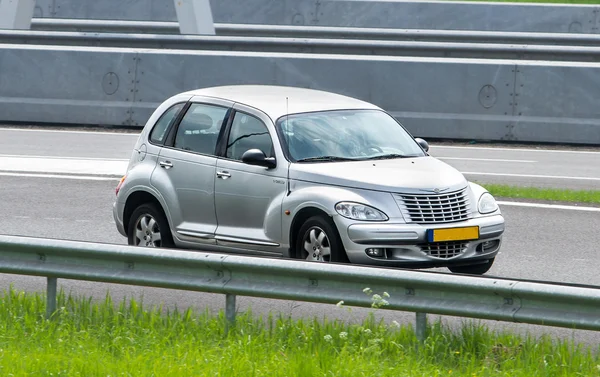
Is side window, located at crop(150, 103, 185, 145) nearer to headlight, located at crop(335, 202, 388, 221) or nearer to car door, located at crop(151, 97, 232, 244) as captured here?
car door, located at crop(151, 97, 232, 244)

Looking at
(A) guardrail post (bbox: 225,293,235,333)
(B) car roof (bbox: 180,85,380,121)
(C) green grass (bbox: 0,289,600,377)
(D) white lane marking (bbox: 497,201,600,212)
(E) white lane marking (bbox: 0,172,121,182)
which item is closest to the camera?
(C) green grass (bbox: 0,289,600,377)

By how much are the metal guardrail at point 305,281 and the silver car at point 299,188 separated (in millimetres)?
1789

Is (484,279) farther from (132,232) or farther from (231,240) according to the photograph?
(132,232)

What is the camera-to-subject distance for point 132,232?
10.6 meters

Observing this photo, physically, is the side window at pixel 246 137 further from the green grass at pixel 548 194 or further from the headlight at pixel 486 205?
the green grass at pixel 548 194

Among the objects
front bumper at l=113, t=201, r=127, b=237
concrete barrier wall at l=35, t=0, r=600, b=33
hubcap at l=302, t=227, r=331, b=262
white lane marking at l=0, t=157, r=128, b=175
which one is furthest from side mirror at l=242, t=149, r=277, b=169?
concrete barrier wall at l=35, t=0, r=600, b=33

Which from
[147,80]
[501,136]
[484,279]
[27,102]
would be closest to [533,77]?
[501,136]

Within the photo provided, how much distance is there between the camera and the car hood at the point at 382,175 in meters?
9.22

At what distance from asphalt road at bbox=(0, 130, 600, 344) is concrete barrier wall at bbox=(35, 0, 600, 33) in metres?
15.2

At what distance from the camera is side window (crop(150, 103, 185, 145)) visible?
1065cm

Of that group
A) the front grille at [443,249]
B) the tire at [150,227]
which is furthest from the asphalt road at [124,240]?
the tire at [150,227]

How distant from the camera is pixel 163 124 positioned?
10.7 meters

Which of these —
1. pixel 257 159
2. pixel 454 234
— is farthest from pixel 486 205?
pixel 257 159

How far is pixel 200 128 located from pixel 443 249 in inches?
96.8
